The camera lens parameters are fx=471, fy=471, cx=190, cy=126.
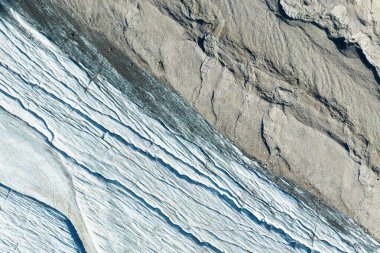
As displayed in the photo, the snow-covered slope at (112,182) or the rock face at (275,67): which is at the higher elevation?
Answer: the rock face at (275,67)

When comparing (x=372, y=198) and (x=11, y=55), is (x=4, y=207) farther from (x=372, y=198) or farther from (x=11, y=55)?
(x=372, y=198)

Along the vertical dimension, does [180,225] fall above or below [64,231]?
above

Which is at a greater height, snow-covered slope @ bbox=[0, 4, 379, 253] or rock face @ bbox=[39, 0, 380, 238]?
rock face @ bbox=[39, 0, 380, 238]

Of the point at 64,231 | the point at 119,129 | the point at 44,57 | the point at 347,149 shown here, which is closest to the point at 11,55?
the point at 44,57

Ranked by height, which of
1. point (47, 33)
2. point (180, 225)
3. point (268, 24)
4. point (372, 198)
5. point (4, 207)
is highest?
point (268, 24)
